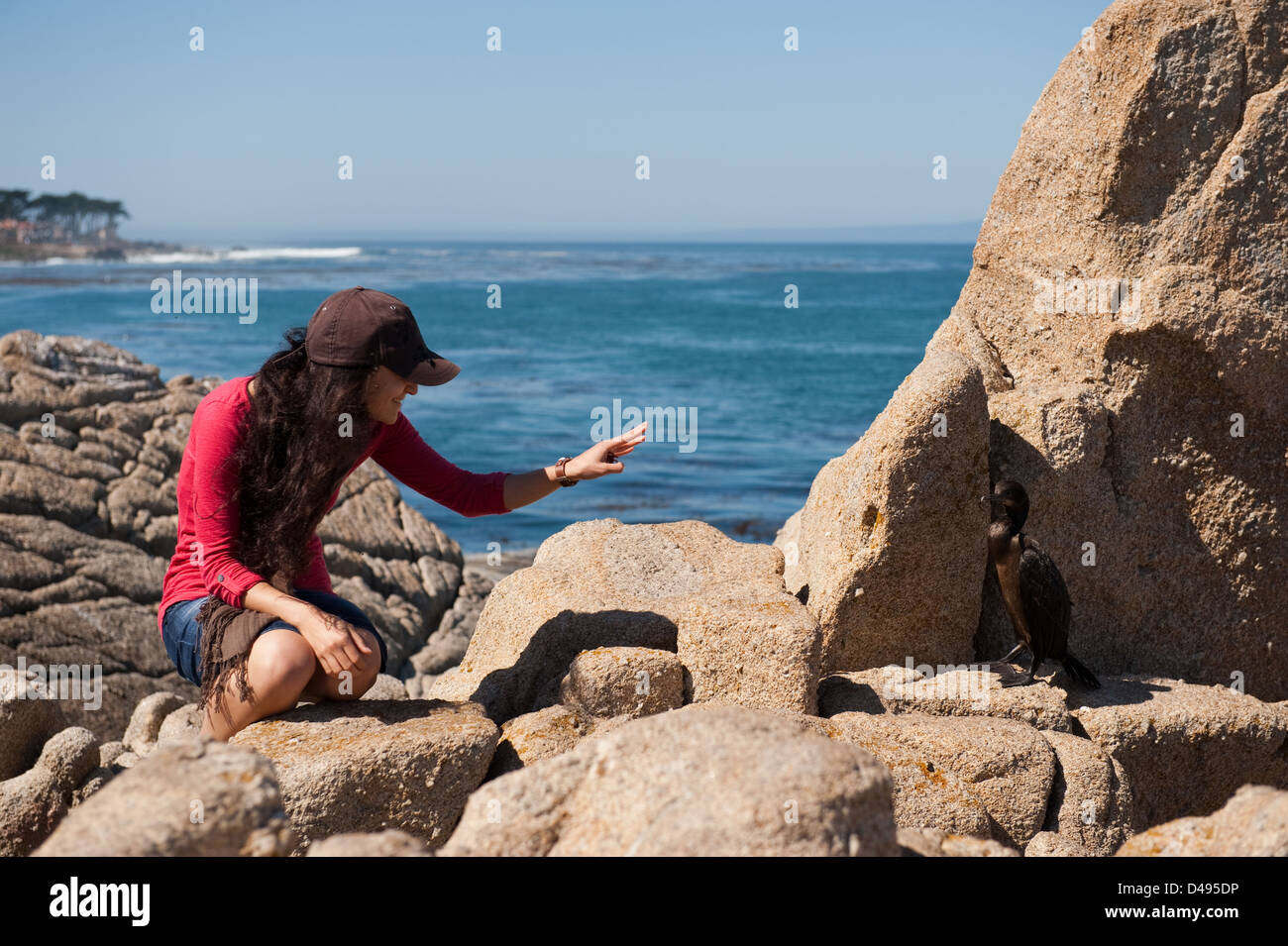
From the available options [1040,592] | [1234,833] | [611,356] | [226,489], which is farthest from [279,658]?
[611,356]

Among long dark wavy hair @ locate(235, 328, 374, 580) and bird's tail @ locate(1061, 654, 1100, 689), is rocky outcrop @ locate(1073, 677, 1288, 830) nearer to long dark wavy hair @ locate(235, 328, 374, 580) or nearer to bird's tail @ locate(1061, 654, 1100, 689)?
bird's tail @ locate(1061, 654, 1100, 689)

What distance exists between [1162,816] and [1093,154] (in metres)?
2.98

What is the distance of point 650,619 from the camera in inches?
183

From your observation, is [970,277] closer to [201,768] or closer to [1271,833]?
[1271,833]

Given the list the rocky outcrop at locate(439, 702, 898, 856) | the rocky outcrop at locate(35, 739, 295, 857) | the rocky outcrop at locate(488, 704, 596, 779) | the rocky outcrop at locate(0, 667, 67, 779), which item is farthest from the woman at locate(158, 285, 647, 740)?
the rocky outcrop at locate(439, 702, 898, 856)

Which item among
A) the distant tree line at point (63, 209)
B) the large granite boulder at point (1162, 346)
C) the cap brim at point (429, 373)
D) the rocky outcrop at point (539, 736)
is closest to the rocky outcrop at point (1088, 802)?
the large granite boulder at point (1162, 346)

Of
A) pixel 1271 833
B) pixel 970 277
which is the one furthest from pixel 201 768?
pixel 970 277

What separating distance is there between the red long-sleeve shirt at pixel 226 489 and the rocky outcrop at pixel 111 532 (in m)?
4.48

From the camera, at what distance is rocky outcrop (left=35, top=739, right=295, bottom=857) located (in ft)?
7.55

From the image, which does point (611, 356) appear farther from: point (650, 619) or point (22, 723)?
point (650, 619)

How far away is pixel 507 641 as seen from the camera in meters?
5.12

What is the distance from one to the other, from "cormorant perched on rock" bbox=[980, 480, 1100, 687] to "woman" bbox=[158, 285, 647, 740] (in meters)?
2.32

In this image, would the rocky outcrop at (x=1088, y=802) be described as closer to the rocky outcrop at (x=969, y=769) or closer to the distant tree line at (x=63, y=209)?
the rocky outcrop at (x=969, y=769)

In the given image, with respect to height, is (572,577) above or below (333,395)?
below
